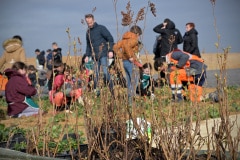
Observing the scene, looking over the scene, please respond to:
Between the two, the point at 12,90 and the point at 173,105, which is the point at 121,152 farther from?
the point at 12,90

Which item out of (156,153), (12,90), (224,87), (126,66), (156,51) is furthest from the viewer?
(156,51)

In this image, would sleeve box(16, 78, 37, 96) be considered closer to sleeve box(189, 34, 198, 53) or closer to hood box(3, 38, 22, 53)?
→ hood box(3, 38, 22, 53)

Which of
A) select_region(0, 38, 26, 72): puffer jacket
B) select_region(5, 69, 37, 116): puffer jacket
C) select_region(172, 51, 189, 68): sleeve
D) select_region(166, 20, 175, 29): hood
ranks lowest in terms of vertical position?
select_region(5, 69, 37, 116): puffer jacket

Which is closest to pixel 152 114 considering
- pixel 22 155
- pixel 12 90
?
pixel 22 155

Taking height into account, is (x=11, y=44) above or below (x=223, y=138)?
above

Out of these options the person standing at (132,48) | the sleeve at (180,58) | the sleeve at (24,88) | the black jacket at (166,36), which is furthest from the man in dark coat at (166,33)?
the person standing at (132,48)

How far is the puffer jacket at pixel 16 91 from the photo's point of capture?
7.96 meters

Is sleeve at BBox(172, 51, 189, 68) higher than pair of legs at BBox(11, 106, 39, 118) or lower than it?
higher

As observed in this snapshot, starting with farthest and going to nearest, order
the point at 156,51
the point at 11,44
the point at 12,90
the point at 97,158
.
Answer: the point at 156,51 → the point at 11,44 → the point at 12,90 → the point at 97,158

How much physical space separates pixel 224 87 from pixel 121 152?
1044mm

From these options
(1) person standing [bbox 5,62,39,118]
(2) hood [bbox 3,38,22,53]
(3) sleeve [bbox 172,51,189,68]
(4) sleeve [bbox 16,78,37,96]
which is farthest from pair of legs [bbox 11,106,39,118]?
(3) sleeve [bbox 172,51,189,68]

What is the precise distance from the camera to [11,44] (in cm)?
1036

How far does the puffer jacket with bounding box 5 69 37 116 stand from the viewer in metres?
7.96

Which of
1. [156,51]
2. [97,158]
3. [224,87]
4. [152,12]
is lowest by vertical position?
[97,158]
